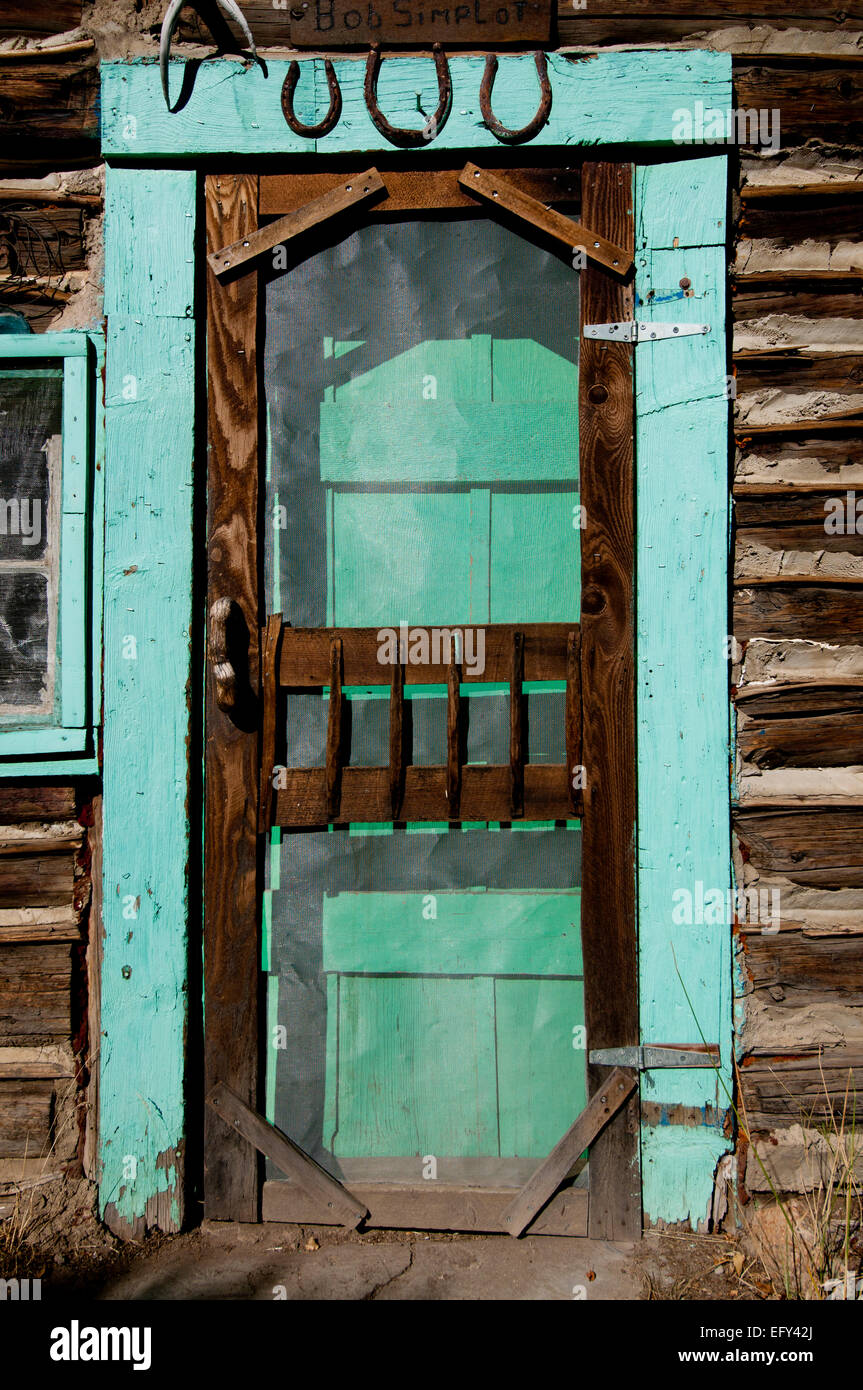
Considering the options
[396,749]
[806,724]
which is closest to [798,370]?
[806,724]

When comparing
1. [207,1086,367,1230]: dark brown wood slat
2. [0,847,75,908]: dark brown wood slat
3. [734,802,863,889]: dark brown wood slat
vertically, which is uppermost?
[734,802,863,889]: dark brown wood slat

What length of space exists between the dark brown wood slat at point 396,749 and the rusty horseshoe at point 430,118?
1.36m

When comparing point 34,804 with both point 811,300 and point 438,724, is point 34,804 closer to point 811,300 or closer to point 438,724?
point 438,724

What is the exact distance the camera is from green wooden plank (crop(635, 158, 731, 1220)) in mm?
2131

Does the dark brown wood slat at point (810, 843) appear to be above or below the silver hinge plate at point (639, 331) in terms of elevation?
below

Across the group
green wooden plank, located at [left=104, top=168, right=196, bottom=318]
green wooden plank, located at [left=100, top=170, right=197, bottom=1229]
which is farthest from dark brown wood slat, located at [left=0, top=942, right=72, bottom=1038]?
green wooden plank, located at [left=104, top=168, right=196, bottom=318]

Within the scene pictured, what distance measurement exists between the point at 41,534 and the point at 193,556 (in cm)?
43

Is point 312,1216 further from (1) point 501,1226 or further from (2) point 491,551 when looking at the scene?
(2) point 491,551

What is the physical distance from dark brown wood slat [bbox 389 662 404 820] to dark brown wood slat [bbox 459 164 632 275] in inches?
46.9

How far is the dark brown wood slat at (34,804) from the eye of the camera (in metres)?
2.22

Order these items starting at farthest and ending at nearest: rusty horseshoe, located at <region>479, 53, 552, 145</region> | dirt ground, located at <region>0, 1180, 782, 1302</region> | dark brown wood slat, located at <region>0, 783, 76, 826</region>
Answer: dark brown wood slat, located at <region>0, 783, 76, 826</region>
rusty horseshoe, located at <region>479, 53, 552, 145</region>
dirt ground, located at <region>0, 1180, 782, 1302</region>

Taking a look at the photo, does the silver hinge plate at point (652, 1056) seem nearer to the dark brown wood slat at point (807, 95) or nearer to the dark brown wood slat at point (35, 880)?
the dark brown wood slat at point (35, 880)

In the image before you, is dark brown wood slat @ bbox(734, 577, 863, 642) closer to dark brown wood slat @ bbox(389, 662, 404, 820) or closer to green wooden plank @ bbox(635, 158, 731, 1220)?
green wooden plank @ bbox(635, 158, 731, 1220)

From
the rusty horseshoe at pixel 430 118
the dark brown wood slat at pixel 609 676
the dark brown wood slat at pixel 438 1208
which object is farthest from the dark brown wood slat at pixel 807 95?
the dark brown wood slat at pixel 438 1208
